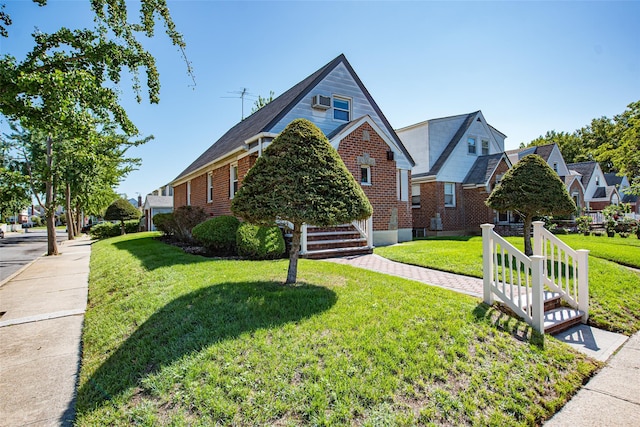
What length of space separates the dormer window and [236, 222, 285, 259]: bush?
7.06 m

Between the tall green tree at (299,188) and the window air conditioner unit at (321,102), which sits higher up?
the window air conditioner unit at (321,102)

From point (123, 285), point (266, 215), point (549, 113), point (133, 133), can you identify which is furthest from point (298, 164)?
point (549, 113)

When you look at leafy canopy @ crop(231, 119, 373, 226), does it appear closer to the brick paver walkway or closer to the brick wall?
the brick paver walkway

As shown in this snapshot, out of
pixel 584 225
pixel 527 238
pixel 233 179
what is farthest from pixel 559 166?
pixel 233 179

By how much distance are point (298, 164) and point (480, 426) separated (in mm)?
4331

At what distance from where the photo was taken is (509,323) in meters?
4.56

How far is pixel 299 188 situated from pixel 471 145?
1900 cm

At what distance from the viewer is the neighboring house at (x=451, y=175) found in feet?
62.5

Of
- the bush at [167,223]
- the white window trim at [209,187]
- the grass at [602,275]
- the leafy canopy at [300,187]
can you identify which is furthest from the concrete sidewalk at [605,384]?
the white window trim at [209,187]

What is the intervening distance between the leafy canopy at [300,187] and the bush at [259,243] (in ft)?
11.2

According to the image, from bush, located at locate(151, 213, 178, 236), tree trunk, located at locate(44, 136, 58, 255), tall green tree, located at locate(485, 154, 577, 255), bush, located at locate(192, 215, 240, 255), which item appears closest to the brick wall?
tall green tree, located at locate(485, 154, 577, 255)

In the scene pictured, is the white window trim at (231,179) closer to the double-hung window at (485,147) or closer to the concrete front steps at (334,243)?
the concrete front steps at (334,243)

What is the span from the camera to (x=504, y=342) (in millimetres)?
4051

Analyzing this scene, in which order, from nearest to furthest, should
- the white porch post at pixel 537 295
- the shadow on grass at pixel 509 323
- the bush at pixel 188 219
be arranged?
the shadow on grass at pixel 509 323 < the white porch post at pixel 537 295 < the bush at pixel 188 219
